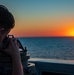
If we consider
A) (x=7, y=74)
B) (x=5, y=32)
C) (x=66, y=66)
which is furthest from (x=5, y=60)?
(x=66, y=66)

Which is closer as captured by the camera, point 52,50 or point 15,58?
point 15,58

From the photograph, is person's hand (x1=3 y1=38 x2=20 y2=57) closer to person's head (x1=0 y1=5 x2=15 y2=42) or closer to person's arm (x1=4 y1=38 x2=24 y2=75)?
person's arm (x1=4 y1=38 x2=24 y2=75)

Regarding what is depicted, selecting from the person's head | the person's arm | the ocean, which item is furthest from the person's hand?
the ocean

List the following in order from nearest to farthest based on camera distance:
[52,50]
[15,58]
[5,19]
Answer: [5,19] < [15,58] < [52,50]

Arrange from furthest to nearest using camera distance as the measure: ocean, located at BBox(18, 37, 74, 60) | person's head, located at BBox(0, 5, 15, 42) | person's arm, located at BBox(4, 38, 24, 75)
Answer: ocean, located at BBox(18, 37, 74, 60) → person's arm, located at BBox(4, 38, 24, 75) → person's head, located at BBox(0, 5, 15, 42)

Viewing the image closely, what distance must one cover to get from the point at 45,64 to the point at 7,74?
189 cm

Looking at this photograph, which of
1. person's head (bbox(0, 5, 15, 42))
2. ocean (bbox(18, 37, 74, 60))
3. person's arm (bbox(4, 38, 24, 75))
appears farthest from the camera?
ocean (bbox(18, 37, 74, 60))

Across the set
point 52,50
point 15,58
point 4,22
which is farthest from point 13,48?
point 52,50

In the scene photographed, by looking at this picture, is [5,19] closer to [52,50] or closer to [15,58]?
[15,58]

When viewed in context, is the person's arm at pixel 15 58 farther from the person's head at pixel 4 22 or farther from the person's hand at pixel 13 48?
the person's head at pixel 4 22

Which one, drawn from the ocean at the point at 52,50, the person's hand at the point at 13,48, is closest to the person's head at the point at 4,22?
the person's hand at the point at 13,48

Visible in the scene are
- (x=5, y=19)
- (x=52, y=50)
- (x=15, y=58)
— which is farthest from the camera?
(x=52, y=50)

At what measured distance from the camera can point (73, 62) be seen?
10.6 feet

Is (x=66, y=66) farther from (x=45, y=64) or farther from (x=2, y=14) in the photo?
(x=2, y=14)
